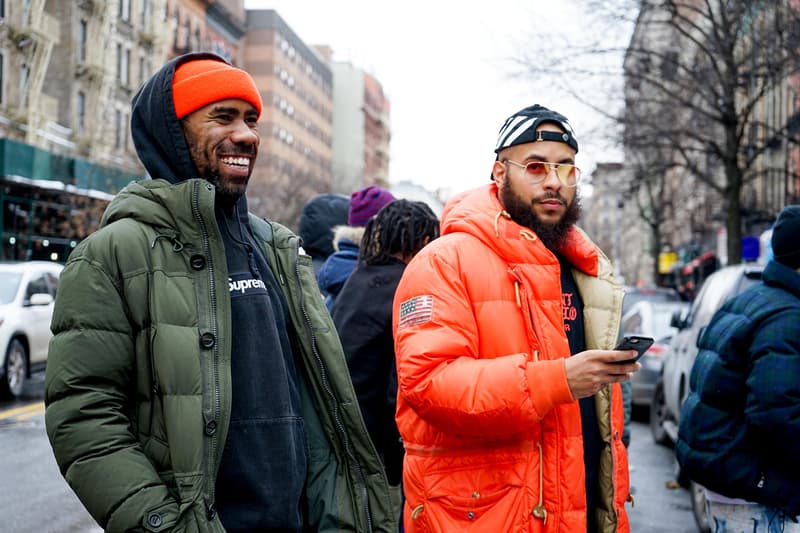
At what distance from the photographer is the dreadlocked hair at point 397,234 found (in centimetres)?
457

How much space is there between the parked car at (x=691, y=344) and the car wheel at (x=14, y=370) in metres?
9.14

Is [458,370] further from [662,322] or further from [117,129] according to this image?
[117,129]

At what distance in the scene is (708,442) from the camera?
366cm

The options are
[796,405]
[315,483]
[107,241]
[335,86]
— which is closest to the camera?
[107,241]

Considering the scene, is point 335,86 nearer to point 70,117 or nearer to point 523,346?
point 70,117

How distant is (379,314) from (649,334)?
894 cm

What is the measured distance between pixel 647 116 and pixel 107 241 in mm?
21491

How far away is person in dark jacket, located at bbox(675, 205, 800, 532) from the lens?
3398 millimetres

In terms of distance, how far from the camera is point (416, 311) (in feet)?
9.31

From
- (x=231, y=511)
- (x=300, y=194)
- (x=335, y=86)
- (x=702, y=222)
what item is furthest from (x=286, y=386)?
(x=335, y=86)

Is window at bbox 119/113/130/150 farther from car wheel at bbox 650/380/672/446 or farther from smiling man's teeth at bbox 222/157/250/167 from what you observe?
smiling man's teeth at bbox 222/157/250/167

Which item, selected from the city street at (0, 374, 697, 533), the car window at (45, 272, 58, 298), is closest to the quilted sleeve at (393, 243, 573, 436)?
the city street at (0, 374, 697, 533)

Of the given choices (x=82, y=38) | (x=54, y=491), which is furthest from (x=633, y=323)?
(x=82, y=38)

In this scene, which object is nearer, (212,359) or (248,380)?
(212,359)
